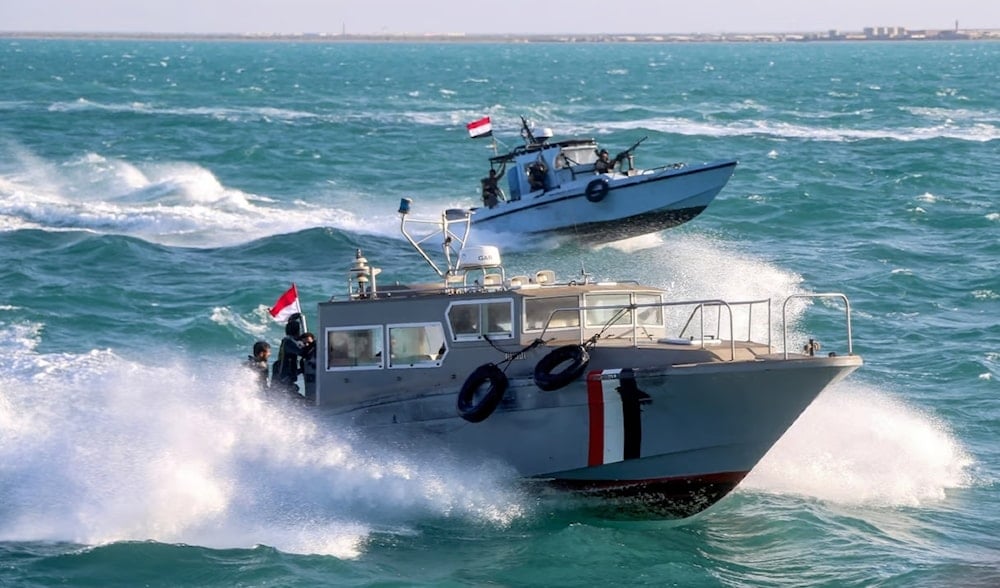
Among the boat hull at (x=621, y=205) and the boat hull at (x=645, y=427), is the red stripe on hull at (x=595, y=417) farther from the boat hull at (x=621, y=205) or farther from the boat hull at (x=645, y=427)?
the boat hull at (x=621, y=205)

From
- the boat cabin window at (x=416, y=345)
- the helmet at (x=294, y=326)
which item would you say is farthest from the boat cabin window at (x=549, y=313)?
the helmet at (x=294, y=326)

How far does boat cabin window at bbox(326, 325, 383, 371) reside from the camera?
17719 mm

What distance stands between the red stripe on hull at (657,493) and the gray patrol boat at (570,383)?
0.07 ft

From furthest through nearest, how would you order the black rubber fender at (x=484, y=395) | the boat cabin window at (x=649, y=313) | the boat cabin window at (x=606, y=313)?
the boat cabin window at (x=649, y=313) → the boat cabin window at (x=606, y=313) → the black rubber fender at (x=484, y=395)

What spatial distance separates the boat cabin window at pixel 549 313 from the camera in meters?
17.2

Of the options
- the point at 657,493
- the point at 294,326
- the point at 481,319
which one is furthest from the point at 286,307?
the point at 657,493

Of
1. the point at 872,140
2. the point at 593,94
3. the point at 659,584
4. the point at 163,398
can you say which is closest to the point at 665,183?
the point at 163,398

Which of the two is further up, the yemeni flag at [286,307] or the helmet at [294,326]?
the yemeni flag at [286,307]

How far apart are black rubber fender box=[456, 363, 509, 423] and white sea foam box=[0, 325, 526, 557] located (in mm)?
699

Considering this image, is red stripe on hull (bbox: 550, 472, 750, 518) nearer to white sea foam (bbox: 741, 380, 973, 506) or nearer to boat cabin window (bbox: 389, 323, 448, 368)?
white sea foam (bbox: 741, 380, 973, 506)

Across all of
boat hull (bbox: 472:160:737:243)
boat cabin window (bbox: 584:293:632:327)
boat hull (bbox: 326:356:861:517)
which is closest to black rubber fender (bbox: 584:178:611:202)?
boat hull (bbox: 472:160:737:243)

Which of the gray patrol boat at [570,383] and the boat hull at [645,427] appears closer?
the boat hull at [645,427]

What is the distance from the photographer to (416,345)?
17594 mm

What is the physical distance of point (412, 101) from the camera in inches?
3642
